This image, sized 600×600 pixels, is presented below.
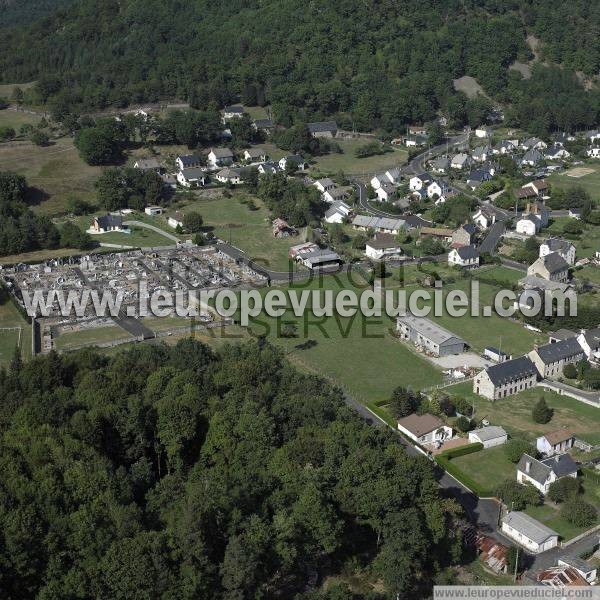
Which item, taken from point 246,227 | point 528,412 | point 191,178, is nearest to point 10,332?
point 246,227

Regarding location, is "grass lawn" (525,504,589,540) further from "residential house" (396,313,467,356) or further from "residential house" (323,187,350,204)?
"residential house" (323,187,350,204)

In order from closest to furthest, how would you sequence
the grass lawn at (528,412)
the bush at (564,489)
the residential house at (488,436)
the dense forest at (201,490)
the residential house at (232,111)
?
the dense forest at (201,490) → the bush at (564,489) → the residential house at (488,436) → the grass lawn at (528,412) → the residential house at (232,111)

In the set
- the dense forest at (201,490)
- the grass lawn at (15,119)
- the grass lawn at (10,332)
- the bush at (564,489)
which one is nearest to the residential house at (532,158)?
the grass lawn at (15,119)

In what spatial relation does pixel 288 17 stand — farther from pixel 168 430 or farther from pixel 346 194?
pixel 168 430

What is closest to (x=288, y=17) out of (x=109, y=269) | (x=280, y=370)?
(x=109, y=269)

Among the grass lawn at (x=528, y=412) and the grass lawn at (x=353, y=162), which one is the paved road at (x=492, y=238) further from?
the grass lawn at (x=528, y=412)
